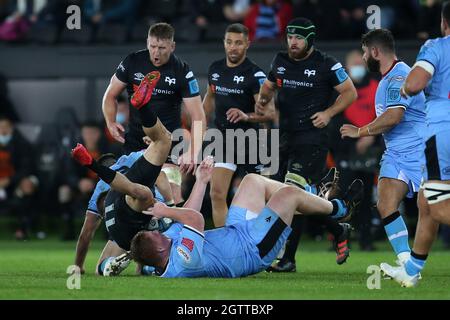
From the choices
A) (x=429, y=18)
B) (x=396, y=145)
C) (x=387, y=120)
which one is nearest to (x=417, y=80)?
(x=387, y=120)

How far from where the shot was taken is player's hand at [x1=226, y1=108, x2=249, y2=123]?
40.9 feet

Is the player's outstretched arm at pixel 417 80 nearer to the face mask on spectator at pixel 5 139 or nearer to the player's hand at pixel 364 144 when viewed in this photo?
the player's hand at pixel 364 144

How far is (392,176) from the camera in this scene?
10562 millimetres

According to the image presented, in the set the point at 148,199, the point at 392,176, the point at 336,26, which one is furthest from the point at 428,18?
the point at 148,199

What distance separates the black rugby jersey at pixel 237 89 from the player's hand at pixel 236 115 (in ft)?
0.73

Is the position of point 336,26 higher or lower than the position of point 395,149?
higher

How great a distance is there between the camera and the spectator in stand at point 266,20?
18.3 metres

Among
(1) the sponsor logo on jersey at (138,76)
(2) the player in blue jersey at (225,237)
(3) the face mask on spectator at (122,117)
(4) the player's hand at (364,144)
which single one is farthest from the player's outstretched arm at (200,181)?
(3) the face mask on spectator at (122,117)

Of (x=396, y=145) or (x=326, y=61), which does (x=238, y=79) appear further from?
(x=396, y=145)

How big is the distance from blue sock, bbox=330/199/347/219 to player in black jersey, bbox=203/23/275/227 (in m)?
2.09

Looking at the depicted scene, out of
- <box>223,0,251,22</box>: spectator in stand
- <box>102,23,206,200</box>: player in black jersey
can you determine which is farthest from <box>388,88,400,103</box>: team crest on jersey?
<box>223,0,251,22</box>: spectator in stand

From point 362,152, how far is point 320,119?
3429 millimetres

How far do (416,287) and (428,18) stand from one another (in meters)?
9.30

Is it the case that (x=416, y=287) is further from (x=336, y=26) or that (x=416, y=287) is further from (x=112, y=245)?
(x=336, y=26)
